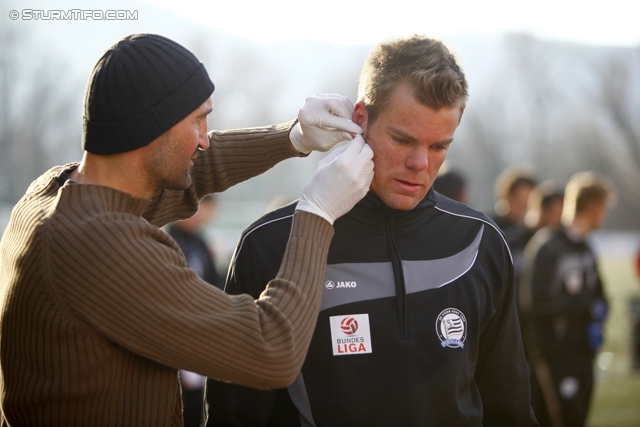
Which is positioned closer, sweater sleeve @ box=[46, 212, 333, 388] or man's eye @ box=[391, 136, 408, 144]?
sweater sleeve @ box=[46, 212, 333, 388]

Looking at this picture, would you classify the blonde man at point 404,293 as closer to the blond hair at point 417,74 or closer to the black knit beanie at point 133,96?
the blond hair at point 417,74

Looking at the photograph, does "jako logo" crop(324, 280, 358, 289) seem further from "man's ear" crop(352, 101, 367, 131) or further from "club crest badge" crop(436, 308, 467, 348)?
"man's ear" crop(352, 101, 367, 131)

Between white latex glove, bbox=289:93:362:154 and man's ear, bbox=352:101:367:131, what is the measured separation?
23mm

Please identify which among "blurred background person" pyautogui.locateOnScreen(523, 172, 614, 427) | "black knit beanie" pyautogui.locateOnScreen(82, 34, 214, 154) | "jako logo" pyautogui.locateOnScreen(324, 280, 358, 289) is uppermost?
"black knit beanie" pyautogui.locateOnScreen(82, 34, 214, 154)

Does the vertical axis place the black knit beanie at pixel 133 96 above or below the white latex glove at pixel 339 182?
above

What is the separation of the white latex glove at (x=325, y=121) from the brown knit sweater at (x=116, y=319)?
631mm

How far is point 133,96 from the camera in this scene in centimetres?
193

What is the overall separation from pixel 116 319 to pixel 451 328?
111 cm

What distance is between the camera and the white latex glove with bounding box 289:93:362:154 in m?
2.46

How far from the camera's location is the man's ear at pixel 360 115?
8.14 feet

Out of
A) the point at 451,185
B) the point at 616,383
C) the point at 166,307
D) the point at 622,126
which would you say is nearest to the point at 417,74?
the point at 166,307

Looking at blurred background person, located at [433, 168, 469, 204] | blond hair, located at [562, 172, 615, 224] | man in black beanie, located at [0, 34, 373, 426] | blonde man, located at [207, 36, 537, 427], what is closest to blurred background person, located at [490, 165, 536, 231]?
blond hair, located at [562, 172, 615, 224]

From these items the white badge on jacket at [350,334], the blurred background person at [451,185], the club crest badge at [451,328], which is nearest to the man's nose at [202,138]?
the white badge on jacket at [350,334]

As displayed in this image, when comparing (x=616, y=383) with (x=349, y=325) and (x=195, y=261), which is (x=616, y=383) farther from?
(x=349, y=325)
